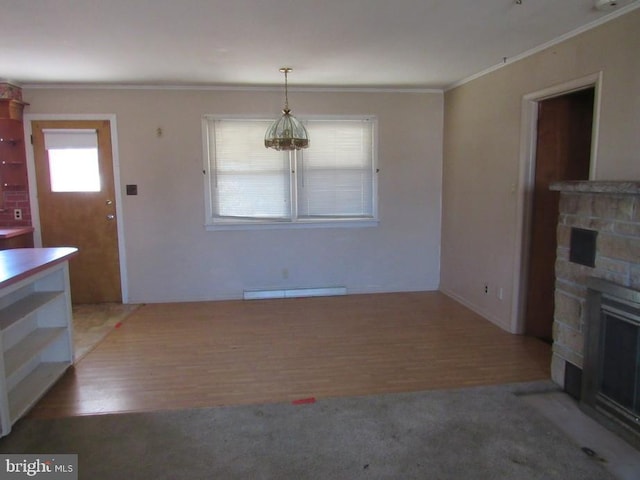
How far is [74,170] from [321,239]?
114 inches

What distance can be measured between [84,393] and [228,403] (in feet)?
3.33

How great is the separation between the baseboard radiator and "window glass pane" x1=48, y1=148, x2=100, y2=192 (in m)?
2.11

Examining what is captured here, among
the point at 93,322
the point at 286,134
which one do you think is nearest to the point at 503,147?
the point at 286,134

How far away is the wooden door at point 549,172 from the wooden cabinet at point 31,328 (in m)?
3.80

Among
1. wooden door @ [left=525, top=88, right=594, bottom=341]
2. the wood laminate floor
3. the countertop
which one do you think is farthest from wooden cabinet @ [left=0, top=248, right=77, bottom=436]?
wooden door @ [left=525, top=88, right=594, bottom=341]

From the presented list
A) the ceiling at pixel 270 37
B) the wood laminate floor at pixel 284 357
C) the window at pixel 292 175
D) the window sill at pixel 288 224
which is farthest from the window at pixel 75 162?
the wood laminate floor at pixel 284 357

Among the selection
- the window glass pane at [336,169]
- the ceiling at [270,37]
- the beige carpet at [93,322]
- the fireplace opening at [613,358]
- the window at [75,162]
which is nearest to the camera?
the fireplace opening at [613,358]

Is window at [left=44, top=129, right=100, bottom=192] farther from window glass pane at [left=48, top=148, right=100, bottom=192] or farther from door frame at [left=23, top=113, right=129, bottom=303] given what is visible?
door frame at [left=23, top=113, right=129, bottom=303]

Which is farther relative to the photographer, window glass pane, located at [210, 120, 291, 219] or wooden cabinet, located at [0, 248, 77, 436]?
window glass pane, located at [210, 120, 291, 219]

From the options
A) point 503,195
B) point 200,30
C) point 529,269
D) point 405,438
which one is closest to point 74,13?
point 200,30

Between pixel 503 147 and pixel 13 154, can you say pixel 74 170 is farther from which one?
pixel 503 147

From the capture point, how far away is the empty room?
2.28 metres

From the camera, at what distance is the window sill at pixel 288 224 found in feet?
16.1

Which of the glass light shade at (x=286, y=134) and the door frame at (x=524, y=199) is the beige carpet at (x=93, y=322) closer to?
the glass light shade at (x=286, y=134)
